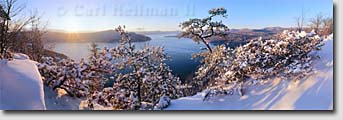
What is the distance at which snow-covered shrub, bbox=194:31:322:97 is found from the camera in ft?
10.2

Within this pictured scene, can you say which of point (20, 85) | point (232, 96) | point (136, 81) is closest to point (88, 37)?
point (136, 81)

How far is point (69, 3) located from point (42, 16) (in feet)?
0.64

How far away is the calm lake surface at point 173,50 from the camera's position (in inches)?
126

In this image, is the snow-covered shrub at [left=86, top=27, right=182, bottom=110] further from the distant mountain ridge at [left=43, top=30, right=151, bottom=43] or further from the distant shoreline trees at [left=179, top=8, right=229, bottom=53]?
the distant shoreline trees at [left=179, top=8, right=229, bottom=53]

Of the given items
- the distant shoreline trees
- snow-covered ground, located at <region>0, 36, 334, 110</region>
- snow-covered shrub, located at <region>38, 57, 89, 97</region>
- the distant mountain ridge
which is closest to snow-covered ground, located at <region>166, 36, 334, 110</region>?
snow-covered ground, located at <region>0, 36, 334, 110</region>

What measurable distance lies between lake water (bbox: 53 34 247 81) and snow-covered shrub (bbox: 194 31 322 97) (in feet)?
0.23

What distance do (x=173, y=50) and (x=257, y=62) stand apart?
550 mm

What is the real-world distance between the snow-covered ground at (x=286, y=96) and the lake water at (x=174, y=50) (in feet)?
0.64

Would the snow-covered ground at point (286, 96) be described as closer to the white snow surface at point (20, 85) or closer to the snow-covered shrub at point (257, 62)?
the snow-covered shrub at point (257, 62)

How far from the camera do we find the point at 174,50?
3227 mm

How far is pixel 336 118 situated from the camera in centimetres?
309

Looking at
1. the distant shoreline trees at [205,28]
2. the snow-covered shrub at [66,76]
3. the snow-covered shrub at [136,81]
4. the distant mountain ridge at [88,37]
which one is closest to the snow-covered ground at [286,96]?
the snow-covered shrub at [136,81]

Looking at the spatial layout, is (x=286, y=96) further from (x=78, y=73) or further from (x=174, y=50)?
(x=78, y=73)

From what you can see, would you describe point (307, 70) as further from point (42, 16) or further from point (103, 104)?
point (42, 16)
